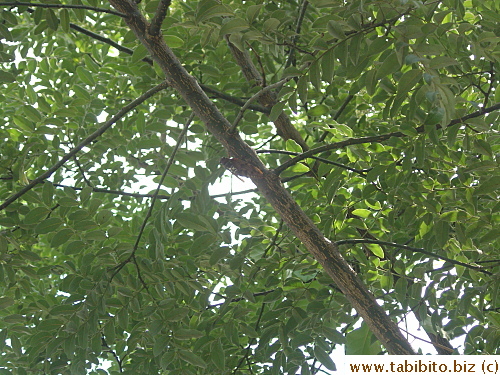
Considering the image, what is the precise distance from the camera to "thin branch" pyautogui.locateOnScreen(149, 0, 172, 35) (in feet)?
4.20

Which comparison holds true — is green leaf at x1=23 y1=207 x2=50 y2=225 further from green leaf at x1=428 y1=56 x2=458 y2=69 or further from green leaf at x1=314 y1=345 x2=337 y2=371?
green leaf at x1=428 y1=56 x2=458 y2=69

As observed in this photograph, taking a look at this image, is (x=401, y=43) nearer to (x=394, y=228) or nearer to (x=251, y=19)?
(x=251, y=19)

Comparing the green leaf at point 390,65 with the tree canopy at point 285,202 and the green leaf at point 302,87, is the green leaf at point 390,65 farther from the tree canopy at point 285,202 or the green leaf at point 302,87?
the green leaf at point 302,87

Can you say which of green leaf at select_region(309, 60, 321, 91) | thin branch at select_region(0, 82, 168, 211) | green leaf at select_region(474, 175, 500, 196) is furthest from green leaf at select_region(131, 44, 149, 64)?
green leaf at select_region(474, 175, 500, 196)

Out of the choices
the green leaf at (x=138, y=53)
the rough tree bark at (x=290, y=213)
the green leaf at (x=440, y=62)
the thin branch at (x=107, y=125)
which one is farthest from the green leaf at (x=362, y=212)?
the green leaf at (x=138, y=53)

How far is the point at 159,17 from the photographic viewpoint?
4.33 ft

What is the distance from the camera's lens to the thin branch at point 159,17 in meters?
1.28

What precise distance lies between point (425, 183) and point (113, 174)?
1.36 meters

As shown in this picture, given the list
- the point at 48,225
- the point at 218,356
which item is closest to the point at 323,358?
the point at 218,356

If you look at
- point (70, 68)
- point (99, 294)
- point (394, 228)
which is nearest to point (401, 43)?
point (394, 228)

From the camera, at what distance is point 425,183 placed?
1.59 m

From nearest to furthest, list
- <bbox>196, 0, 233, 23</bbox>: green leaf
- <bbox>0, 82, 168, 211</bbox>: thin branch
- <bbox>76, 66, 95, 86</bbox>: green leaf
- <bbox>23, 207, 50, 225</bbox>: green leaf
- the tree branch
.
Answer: <bbox>196, 0, 233, 23</bbox>: green leaf → <bbox>0, 82, 168, 211</bbox>: thin branch → <bbox>23, 207, 50, 225</bbox>: green leaf → <bbox>76, 66, 95, 86</bbox>: green leaf → the tree branch

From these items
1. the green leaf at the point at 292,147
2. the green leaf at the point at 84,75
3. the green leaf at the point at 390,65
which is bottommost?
the green leaf at the point at 390,65

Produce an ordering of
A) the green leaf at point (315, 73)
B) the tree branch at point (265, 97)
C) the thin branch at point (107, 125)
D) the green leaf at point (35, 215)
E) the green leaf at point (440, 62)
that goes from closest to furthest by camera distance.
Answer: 1. the green leaf at point (440, 62)
2. the green leaf at point (315, 73)
3. the thin branch at point (107, 125)
4. the green leaf at point (35, 215)
5. the tree branch at point (265, 97)
